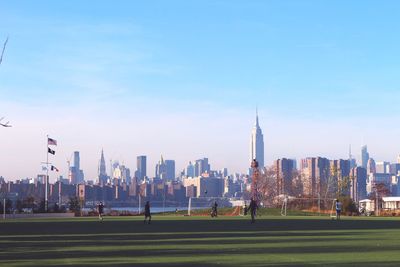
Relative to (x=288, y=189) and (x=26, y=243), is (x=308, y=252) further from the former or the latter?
(x=288, y=189)

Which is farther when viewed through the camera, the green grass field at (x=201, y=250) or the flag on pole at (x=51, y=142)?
the flag on pole at (x=51, y=142)

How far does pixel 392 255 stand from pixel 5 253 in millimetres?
10848

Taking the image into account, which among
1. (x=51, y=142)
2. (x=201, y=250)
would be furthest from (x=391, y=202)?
(x=201, y=250)

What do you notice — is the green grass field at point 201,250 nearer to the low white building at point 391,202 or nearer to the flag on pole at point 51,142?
the flag on pole at point 51,142

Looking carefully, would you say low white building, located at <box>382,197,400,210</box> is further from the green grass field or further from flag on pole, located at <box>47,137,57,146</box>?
the green grass field

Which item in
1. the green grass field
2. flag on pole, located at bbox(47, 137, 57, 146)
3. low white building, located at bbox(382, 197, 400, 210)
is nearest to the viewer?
the green grass field

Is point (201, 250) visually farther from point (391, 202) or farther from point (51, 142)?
point (391, 202)

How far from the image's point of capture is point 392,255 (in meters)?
19.2

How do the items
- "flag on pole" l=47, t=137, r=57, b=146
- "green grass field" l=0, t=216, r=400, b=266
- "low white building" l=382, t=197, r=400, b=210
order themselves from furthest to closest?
1. "low white building" l=382, t=197, r=400, b=210
2. "flag on pole" l=47, t=137, r=57, b=146
3. "green grass field" l=0, t=216, r=400, b=266

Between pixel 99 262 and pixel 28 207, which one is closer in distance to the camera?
pixel 99 262

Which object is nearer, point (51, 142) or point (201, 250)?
point (201, 250)

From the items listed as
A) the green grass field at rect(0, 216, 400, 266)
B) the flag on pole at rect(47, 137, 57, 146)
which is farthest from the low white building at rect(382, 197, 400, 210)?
the green grass field at rect(0, 216, 400, 266)

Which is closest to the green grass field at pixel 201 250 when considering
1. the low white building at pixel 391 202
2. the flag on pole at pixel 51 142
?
the flag on pole at pixel 51 142

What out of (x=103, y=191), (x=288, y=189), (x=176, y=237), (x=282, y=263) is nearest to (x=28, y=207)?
(x=176, y=237)
